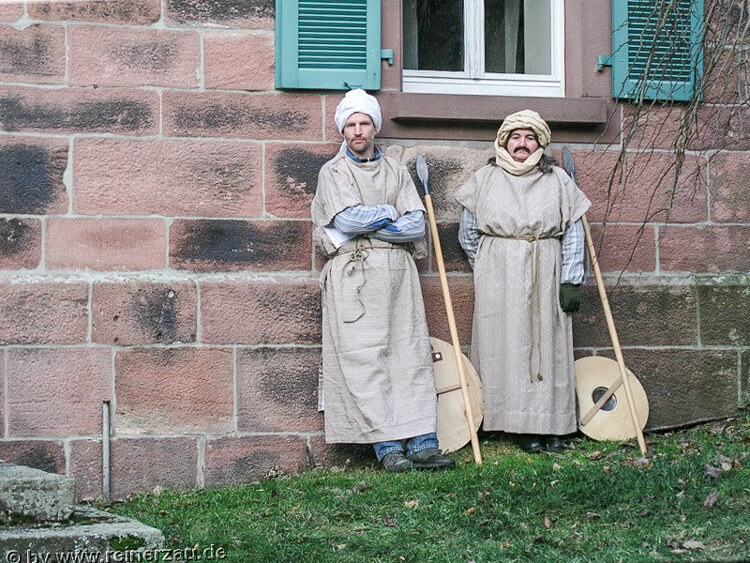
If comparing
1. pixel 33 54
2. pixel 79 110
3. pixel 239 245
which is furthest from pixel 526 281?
pixel 33 54

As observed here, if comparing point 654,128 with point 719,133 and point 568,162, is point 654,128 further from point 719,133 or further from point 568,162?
point 568,162

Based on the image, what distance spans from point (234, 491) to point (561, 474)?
1.58 m

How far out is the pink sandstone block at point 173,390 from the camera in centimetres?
640

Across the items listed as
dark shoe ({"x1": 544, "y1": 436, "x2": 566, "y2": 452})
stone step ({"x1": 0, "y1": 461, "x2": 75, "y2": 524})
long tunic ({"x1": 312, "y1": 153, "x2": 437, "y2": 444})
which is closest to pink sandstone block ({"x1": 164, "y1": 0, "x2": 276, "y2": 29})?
long tunic ({"x1": 312, "y1": 153, "x2": 437, "y2": 444})

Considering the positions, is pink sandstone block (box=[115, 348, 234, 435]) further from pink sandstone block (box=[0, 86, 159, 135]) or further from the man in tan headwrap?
the man in tan headwrap

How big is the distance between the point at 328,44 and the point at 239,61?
18.9 inches

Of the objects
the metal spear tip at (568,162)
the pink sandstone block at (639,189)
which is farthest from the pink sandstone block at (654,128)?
the metal spear tip at (568,162)

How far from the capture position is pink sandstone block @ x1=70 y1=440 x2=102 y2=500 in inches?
250

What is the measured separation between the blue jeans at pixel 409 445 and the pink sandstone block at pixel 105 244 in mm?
1451

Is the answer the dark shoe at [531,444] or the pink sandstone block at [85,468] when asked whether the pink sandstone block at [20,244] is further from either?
the dark shoe at [531,444]

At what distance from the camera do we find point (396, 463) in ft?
20.2

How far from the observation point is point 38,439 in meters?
6.31

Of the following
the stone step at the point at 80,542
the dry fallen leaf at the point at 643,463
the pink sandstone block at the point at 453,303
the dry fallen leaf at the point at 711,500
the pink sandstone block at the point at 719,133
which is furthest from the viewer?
the pink sandstone block at the point at 719,133

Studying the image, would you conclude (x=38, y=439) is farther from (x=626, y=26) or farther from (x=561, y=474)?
(x=626, y=26)
